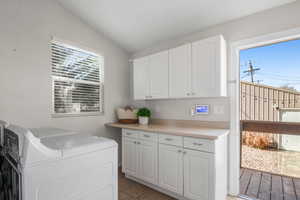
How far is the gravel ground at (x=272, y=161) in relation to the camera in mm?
2312

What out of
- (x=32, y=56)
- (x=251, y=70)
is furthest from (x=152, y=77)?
(x=32, y=56)

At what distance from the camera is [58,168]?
1130 millimetres

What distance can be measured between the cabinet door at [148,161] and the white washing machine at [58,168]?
856 millimetres

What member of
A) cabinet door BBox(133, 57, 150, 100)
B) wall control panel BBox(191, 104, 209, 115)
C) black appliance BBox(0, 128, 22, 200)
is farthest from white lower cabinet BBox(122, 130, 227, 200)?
black appliance BBox(0, 128, 22, 200)

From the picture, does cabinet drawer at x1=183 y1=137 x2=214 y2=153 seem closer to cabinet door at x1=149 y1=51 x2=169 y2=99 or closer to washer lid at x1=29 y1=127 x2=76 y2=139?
cabinet door at x1=149 y1=51 x2=169 y2=99

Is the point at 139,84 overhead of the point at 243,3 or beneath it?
beneath

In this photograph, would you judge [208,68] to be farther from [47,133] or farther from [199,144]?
[47,133]

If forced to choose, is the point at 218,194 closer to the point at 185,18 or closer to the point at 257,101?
the point at 257,101

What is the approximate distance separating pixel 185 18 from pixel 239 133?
1.80 m

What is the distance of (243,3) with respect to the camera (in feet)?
6.14

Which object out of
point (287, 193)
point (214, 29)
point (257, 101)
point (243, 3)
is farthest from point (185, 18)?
point (287, 193)

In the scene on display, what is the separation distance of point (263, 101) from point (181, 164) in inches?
58.9

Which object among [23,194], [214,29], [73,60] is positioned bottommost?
[23,194]

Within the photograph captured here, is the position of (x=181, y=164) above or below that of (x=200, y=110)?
below
